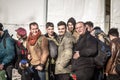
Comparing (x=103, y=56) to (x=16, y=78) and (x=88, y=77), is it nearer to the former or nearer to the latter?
(x=88, y=77)

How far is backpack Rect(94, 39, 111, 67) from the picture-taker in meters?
7.77

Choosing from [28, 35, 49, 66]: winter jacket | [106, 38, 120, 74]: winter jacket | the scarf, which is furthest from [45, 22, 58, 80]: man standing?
[106, 38, 120, 74]: winter jacket

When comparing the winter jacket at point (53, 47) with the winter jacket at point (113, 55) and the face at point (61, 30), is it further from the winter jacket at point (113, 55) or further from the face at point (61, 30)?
the winter jacket at point (113, 55)

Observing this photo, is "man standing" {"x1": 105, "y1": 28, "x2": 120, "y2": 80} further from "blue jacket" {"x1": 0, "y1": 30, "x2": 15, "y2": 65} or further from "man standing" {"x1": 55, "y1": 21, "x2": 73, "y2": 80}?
"blue jacket" {"x1": 0, "y1": 30, "x2": 15, "y2": 65}

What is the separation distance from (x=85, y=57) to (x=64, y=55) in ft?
1.57

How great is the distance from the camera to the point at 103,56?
780 cm

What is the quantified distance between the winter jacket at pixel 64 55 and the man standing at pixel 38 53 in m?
0.30

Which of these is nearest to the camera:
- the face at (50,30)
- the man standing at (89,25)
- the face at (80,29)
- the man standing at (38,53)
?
the face at (80,29)

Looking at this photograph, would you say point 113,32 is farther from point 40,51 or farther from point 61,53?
point 40,51

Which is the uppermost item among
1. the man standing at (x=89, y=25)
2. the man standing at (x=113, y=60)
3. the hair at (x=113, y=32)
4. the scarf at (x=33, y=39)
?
the man standing at (x=89, y=25)

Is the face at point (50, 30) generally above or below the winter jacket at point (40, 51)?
above

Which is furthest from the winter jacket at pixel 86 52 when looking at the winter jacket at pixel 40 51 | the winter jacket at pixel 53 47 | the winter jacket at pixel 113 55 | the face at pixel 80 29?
the winter jacket at pixel 40 51

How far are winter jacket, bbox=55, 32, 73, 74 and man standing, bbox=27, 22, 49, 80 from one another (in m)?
A: 0.30

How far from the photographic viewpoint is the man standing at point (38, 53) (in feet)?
26.9
